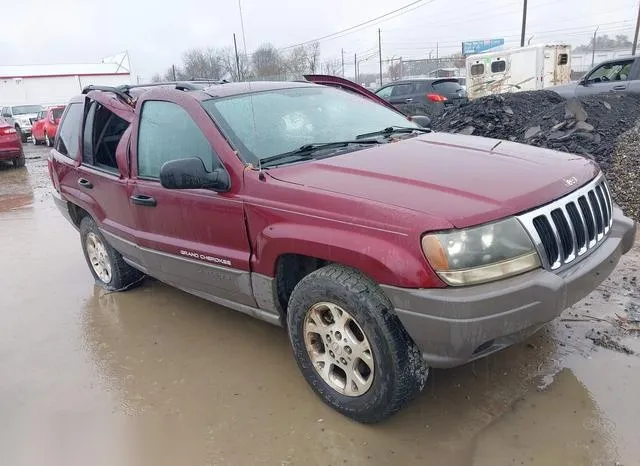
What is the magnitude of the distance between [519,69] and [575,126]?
13604 millimetres

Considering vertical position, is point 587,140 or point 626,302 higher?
point 587,140

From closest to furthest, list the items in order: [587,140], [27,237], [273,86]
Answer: [273,86]
[27,237]
[587,140]

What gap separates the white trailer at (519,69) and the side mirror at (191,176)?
63.2 feet

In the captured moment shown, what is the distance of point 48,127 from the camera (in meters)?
19.7

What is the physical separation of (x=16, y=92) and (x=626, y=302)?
52579 millimetres

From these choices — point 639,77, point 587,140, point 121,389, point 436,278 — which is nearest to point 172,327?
point 121,389

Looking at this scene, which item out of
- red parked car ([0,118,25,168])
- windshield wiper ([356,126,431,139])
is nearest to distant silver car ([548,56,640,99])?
windshield wiper ([356,126,431,139])

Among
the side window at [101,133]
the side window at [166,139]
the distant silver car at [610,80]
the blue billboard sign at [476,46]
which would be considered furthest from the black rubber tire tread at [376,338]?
the blue billboard sign at [476,46]

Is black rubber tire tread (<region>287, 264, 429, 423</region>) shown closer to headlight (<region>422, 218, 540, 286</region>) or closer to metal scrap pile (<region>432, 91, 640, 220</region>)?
headlight (<region>422, 218, 540, 286</region>)

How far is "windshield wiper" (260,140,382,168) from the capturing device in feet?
10.4

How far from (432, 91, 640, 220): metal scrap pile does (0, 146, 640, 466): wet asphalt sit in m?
2.39

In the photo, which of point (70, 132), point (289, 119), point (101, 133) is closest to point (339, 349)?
point (289, 119)

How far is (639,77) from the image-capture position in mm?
11133

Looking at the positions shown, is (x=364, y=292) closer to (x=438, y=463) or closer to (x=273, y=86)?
(x=438, y=463)
